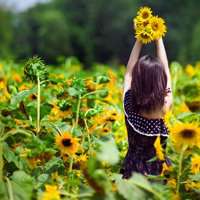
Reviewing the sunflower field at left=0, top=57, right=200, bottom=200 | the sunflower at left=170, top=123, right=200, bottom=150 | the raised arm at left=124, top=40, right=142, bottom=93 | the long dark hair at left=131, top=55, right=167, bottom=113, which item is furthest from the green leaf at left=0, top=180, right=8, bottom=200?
the raised arm at left=124, top=40, right=142, bottom=93

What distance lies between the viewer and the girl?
2.65 m

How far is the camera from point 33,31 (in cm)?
5056

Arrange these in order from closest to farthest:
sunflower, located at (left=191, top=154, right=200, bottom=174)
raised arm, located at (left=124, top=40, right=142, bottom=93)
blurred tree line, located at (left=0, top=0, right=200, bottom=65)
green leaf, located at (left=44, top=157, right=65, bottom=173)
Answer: sunflower, located at (left=191, top=154, right=200, bottom=174), green leaf, located at (left=44, top=157, right=65, bottom=173), raised arm, located at (left=124, top=40, right=142, bottom=93), blurred tree line, located at (left=0, top=0, right=200, bottom=65)

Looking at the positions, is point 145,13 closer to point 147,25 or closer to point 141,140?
point 147,25

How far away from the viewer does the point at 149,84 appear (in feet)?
8.70

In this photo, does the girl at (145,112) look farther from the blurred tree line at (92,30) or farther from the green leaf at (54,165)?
the blurred tree line at (92,30)

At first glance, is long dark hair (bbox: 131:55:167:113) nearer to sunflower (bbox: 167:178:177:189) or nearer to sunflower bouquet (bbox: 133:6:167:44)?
sunflower bouquet (bbox: 133:6:167:44)

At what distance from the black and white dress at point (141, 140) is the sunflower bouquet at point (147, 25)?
0.22m

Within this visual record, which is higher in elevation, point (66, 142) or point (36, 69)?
point (36, 69)

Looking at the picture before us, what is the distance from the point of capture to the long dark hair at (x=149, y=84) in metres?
2.65

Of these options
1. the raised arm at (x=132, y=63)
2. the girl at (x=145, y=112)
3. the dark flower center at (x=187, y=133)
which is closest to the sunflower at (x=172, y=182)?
the girl at (x=145, y=112)

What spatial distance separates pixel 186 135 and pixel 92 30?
51.2 metres

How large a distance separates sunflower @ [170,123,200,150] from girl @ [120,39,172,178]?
315mm

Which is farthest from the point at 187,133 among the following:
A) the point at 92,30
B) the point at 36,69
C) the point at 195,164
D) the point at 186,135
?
the point at 92,30
